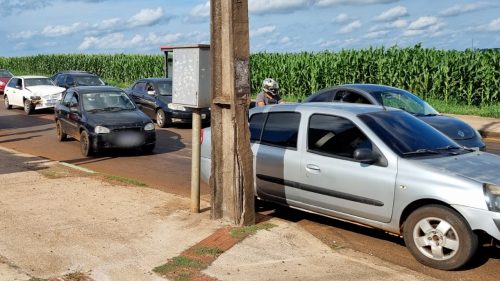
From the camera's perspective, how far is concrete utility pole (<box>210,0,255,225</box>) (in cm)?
659

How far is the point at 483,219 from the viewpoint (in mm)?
5309

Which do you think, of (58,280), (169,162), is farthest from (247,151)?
(169,162)

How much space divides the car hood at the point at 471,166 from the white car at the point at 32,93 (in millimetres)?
20432

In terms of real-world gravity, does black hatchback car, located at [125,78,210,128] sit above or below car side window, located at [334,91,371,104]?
below

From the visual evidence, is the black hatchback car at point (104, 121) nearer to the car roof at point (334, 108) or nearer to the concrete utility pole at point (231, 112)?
the car roof at point (334, 108)

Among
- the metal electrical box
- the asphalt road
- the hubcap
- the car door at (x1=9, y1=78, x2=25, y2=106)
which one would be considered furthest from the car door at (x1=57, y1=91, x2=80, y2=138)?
the car door at (x1=9, y1=78, x2=25, y2=106)

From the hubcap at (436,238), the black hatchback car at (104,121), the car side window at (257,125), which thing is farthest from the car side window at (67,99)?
the hubcap at (436,238)

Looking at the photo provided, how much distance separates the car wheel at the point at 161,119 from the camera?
61.5 ft

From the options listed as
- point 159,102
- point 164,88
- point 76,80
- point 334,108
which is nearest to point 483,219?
point 334,108

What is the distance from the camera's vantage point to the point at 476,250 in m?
5.46

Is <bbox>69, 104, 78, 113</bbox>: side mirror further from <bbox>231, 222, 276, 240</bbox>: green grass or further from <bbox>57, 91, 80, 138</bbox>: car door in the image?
<bbox>231, 222, 276, 240</bbox>: green grass

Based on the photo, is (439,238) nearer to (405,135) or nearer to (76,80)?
(405,135)

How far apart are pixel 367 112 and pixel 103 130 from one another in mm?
7548

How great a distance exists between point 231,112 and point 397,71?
1945 centimetres
